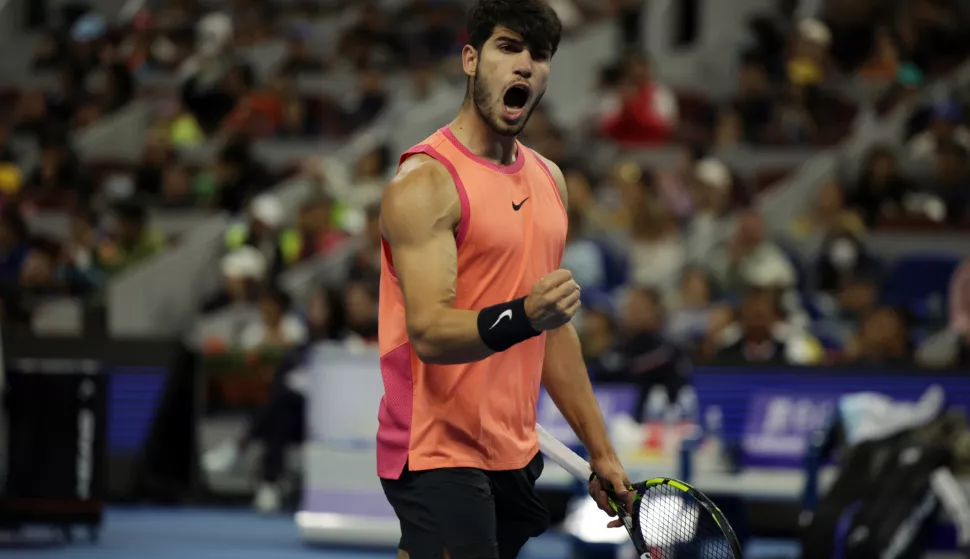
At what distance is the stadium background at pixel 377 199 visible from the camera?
10.9 m

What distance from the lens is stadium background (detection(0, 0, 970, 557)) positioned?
10.9 m

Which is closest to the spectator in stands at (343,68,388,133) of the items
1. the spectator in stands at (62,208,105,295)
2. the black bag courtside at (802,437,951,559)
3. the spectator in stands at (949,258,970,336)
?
the spectator in stands at (62,208,105,295)

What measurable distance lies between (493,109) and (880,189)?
1012cm

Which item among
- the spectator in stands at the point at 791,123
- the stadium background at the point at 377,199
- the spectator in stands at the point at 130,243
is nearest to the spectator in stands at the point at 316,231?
the stadium background at the point at 377,199

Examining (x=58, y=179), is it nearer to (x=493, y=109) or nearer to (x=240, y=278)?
(x=240, y=278)

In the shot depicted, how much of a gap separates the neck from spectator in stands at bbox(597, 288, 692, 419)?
682cm

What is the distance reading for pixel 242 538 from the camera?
1064 centimetres

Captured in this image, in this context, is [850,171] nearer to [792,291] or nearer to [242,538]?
[792,291]

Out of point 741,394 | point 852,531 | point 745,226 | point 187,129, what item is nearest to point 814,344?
point 741,394

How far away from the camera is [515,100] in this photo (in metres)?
3.88

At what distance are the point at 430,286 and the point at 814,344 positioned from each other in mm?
7673

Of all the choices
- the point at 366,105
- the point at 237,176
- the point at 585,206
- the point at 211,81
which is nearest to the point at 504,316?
the point at 585,206

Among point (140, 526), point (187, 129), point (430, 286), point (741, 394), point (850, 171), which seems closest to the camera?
point (430, 286)

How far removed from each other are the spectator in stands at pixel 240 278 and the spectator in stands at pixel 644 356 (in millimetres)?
4164
